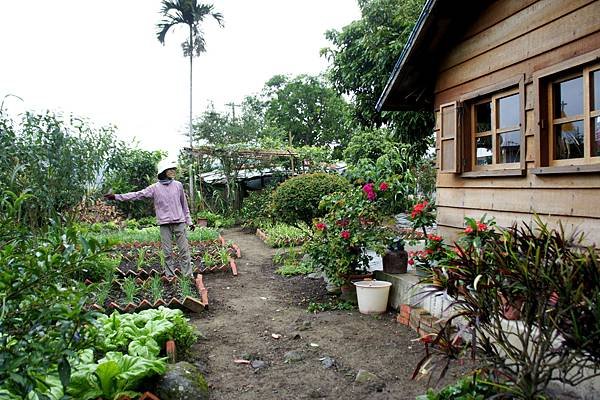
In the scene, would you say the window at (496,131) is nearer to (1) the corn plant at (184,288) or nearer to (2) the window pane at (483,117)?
(2) the window pane at (483,117)

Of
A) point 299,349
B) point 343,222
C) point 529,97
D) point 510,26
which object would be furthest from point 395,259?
point 510,26

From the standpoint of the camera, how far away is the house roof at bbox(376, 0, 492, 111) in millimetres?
5324

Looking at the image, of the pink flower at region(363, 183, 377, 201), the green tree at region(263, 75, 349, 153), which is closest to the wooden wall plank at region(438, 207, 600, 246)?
the pink flower at region(363, 183, 377, 201)

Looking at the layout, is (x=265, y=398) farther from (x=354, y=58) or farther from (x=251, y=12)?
(x=251, y=12)

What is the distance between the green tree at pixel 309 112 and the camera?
39.9 m

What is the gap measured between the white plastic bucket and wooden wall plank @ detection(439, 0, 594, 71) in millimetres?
2860

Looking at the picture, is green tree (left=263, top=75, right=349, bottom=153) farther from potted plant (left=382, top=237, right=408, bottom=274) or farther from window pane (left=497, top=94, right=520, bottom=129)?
window pane (left=497, top=94, right=520, bottom=129)

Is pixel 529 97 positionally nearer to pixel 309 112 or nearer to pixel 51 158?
pixel 51 158

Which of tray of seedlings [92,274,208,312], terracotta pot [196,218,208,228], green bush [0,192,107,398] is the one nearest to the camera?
green bush [0,192,107,398]

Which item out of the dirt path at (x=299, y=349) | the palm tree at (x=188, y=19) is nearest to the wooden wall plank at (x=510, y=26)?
the dirt path at (x=299, y=349)

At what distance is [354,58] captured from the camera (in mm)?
11555

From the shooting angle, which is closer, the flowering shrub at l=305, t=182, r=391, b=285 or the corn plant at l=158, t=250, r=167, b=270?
the flowering shrub at l=305, t=182, r=391, b=285

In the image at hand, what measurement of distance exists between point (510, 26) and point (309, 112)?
36.7 metres

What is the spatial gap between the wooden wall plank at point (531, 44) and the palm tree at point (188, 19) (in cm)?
1652
